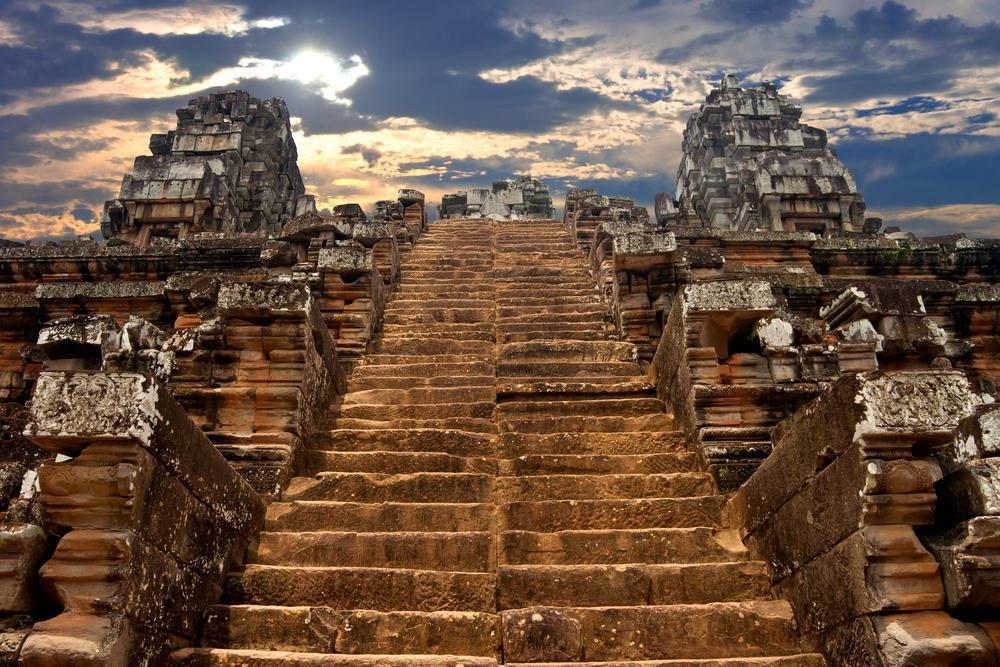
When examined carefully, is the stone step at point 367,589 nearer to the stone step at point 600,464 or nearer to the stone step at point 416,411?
the stone step at point 600,464

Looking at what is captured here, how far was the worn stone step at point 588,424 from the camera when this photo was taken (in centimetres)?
593

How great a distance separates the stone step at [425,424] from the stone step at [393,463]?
0.53 m

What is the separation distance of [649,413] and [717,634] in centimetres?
276

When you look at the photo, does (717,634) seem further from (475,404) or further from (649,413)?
(475,404)

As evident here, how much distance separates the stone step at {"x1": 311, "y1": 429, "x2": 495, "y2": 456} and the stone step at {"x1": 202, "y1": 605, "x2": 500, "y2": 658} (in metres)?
1.98

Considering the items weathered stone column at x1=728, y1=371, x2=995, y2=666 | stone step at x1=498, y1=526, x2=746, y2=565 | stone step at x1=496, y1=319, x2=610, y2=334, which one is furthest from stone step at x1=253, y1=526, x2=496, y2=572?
stone step at x1=496, y1=319, x2=610, y2=334

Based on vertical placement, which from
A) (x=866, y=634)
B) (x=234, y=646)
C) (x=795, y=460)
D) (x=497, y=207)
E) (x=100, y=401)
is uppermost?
(x=497, y=207)

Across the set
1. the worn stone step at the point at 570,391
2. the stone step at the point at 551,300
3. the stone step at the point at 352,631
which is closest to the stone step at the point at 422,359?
the worn stone step at the point at 570,391

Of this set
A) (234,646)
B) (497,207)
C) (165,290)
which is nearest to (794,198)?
A: (497,207)

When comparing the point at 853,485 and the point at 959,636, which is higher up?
the point at 853,485

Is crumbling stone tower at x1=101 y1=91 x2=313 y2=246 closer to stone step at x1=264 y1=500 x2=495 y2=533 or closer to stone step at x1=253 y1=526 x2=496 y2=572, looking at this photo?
stone step at x1=264 y1=500 x2=495 y2=533

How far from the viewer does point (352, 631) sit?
3658mm

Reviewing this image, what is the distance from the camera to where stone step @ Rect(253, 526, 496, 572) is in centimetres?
425

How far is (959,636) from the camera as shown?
2830 mm
